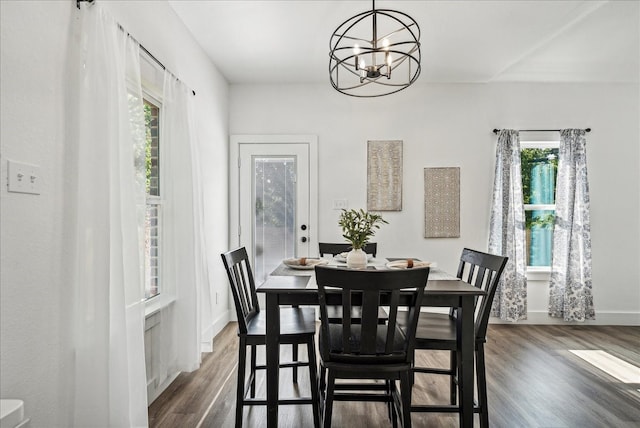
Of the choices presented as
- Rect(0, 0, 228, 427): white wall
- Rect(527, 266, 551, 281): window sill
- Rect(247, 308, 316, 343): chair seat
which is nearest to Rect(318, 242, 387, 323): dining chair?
Rect(247, 308, 316, 343): chair seat

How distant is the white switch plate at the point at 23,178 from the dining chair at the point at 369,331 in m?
1.15

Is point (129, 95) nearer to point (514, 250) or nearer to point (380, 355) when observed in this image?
point (380, 355)

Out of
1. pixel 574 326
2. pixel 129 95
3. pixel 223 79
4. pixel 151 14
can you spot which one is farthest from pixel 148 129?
pixel 574 326

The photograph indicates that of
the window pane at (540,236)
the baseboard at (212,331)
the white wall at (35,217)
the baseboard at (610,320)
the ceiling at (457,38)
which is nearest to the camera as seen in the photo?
the white wall at (35,217)

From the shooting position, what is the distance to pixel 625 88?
4.35 meters

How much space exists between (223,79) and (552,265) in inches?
164

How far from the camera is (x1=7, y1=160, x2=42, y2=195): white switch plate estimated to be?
54.3 inches

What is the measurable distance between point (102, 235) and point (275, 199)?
2.75 m

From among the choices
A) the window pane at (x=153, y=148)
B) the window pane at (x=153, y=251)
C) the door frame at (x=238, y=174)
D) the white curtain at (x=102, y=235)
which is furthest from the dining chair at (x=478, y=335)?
the door frame at (x=238, y=174)

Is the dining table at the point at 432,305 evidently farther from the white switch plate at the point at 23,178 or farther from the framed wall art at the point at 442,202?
the framed wall art at the point at 442,202

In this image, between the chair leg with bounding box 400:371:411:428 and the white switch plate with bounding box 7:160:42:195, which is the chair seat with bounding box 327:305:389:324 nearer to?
the chair leg with bounding box 400:371:411:428

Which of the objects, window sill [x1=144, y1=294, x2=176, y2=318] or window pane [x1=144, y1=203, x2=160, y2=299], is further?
window pane [x1=144, y1=203, x2=160, y2=299]

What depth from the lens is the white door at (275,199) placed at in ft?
14.4

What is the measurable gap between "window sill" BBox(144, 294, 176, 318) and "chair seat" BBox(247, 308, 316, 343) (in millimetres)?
612
